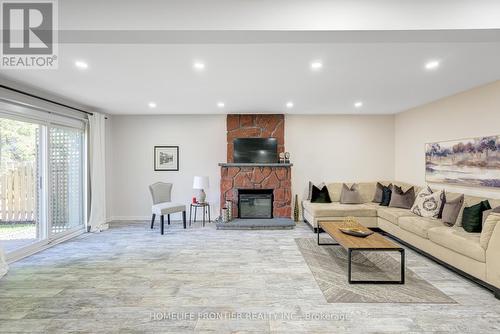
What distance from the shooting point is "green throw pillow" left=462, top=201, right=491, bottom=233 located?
3.34 meters

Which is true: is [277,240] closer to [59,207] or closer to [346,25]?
[346,25]

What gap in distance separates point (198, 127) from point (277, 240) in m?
3.35

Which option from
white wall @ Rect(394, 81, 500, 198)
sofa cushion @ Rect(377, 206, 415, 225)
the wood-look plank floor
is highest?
white wall @ Rect(394, 81, 500, 198)

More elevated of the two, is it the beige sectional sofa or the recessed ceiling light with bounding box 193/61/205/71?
the recessed ceiling light with bounding box 193/61/205/71

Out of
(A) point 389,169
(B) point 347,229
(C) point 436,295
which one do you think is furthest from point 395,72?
(A) point 389,169

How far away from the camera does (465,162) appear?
4316mm

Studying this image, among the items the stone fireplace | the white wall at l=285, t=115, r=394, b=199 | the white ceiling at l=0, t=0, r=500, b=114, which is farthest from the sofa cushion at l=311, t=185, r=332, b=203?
the white ceiling at l=0, t=0, r=500, b=114

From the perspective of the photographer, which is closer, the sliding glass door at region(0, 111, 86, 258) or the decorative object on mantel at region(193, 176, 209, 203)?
the sliding glass door at region(0, 111, 86, 258)

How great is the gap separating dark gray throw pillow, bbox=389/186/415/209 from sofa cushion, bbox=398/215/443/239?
2.36ft

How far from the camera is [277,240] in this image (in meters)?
4.85

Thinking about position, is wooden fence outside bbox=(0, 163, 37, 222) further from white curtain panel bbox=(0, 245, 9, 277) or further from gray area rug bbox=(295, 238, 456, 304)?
gray area rug bbox=(295, 238, 456, 304)

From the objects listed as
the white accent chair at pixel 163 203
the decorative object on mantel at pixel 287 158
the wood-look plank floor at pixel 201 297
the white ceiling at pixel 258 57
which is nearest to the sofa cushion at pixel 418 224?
the wood-look plank floor at pixel 201 297

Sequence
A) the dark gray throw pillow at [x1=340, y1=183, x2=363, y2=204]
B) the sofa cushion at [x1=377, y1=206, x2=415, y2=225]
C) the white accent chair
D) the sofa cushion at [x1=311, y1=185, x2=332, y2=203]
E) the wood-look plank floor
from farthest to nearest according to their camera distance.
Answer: the sofa cushion at [x1=311, y1=185, x2=332, y2=203] < the dark gray throw pillow at [x1=340, y1=183, x2=363, y2=204] < the white accent chair < the sofa cushion at [x1=377, y1=206, x2=415, y2=225] < the wood-look plank floor

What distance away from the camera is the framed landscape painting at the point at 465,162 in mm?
3846
